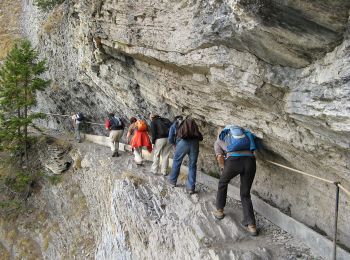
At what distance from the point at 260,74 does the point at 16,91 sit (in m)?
13.9

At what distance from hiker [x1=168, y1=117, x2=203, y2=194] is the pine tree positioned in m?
10.2

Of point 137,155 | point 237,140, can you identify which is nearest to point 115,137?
point 137,155

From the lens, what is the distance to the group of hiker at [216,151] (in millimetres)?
7688

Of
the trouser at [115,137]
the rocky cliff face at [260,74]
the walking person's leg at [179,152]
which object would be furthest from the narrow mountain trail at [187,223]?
the trouser at [115,137]

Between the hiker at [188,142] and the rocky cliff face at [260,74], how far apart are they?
32.3 inches

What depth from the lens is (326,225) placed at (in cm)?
761

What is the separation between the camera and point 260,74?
6.98 meters

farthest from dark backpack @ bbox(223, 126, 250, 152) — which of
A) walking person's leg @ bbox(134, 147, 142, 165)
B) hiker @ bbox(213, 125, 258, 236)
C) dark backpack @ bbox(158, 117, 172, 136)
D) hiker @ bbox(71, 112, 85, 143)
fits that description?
hiker @ bbox(71, 112, 85, 143)

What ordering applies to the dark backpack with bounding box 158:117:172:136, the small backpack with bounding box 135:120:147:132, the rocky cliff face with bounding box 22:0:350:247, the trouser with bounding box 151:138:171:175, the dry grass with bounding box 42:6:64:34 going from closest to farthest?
1. the rocky cliff face with bounding box 22:0:350:247
2. the dark backpack with bounding box 158:117:172:136
3. the trouser with bounding box 151:138:171:175
4. the small backpack with bounding box 135:120:147:132
5. the dry grass with bounding box 42:6:64:34

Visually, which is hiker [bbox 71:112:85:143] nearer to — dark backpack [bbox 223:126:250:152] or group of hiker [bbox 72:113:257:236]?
group of hiker [bbox 72:113:257:236]

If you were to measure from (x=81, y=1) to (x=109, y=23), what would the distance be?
2.98m

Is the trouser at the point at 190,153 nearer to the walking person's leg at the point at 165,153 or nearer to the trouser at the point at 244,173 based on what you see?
the walking person's leg at the point at 165,153

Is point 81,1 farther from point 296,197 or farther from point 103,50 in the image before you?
point 296,197

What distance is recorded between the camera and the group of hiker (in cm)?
769
